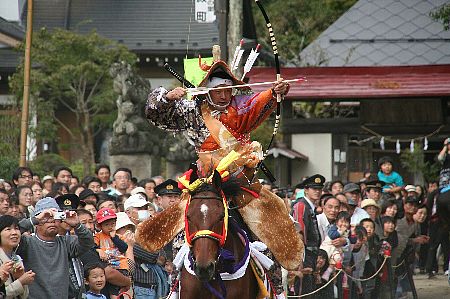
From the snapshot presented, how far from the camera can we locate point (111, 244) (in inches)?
446

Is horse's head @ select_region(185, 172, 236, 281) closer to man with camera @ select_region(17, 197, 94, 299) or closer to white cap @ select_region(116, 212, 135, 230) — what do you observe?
man with camera @ select_region(17, 197, 94, 299)

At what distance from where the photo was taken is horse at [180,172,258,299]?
825cm

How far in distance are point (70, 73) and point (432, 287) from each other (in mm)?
14689

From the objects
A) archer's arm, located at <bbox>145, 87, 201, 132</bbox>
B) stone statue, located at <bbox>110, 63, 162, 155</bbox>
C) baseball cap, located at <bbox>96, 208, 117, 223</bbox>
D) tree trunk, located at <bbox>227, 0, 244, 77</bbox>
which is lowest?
baseball cap, located at <bbox>96, 208, 117, 223</bbox>

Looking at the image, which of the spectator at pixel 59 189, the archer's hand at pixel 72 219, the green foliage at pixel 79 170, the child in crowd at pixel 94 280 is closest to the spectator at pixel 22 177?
the spectator at pixel 59 189

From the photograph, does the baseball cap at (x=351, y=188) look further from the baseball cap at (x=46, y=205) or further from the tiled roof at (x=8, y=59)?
the tiled roof at (x=8, y=59)

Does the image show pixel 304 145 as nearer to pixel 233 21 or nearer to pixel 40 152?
pixel 233 21

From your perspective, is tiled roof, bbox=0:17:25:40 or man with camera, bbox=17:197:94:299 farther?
tiled roof, bbox=0:17:25:40

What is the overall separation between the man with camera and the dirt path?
7066 mm

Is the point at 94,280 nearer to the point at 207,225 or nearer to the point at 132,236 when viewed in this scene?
the point at 132,236

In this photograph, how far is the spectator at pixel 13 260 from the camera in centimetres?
938

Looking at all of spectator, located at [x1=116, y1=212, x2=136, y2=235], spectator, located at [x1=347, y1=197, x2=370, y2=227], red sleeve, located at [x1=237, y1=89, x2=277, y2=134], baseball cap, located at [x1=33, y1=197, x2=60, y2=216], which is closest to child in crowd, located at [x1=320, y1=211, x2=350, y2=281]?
spectator, located at [x1=347, y1=197, x2=370, y2=227]

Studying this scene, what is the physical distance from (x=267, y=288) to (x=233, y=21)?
8119 millimetres

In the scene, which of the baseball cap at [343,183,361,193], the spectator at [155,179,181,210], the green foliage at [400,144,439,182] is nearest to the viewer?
the spectator at [155,179,181,210]
